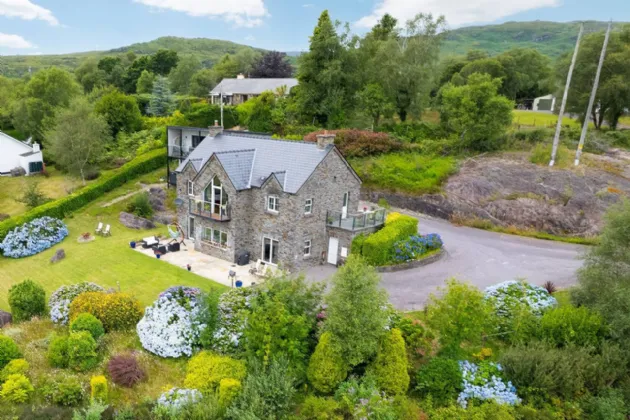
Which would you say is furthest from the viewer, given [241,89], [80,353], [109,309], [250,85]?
[250,85]

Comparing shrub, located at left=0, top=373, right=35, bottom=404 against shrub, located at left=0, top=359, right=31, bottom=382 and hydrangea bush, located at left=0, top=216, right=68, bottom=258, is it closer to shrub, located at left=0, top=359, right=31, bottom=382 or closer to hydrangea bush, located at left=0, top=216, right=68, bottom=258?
shrub, located at left=0, top=359, right=31, bottom=382

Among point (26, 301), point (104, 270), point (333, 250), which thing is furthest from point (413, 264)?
point (26, 301)

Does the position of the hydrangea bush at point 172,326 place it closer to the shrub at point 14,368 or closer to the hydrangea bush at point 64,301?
the hydrangea bush at point 64,301

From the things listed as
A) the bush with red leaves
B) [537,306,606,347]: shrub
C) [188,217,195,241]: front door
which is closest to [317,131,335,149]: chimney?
[188,217,195,241]: front door

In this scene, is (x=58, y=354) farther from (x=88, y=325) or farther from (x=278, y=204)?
(x=278, y=204)

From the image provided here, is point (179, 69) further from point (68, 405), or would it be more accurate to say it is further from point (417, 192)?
point (68, 405)

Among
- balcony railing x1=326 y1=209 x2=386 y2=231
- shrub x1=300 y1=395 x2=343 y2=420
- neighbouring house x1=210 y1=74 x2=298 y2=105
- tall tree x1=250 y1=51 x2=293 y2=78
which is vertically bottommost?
shrub x1=300 y1=395 x2=343 y2=420
